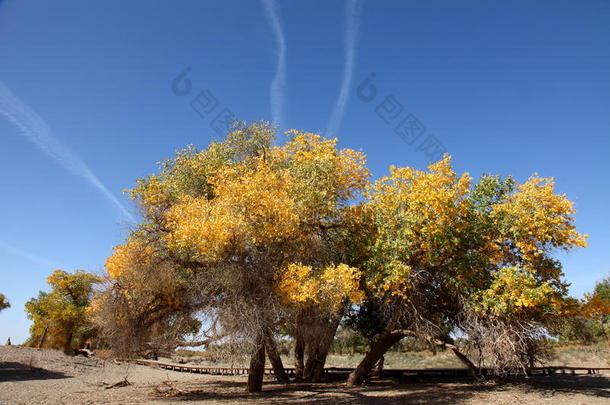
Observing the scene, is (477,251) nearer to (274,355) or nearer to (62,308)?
(274,355)

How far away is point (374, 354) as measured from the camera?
56.6 ft

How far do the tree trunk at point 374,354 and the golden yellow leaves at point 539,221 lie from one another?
625 cm

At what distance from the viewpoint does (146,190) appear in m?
14.8

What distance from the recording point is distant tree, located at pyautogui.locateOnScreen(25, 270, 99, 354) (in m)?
31.2

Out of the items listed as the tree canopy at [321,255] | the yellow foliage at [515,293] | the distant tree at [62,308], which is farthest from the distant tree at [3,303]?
the yellow foliage at [515,293]

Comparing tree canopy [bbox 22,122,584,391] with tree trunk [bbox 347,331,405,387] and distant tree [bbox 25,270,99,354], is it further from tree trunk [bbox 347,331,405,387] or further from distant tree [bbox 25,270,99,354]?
distant tree [bbox 25,270,99,354]

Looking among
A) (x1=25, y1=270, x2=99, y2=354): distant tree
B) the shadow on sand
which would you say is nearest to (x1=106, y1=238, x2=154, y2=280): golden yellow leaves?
the shadow on sand

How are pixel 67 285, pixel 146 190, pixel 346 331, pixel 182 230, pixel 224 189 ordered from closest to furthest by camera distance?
1. pixel 182 230
2. pixel 224 189
3. pixel 146 190
4. pixel 346 331
5. pixel 67 285

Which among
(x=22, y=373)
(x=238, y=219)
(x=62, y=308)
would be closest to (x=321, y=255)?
(x=238, y=219)

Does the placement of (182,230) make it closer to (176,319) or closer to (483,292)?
(176,319)

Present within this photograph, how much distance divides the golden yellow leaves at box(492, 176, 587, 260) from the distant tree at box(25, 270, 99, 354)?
31.2 m

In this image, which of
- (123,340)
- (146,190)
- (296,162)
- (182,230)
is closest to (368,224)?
(296,162)

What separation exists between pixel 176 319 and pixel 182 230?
521cm

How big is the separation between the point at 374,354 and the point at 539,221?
29.2 ft
